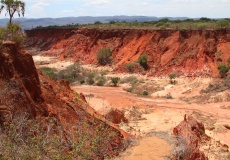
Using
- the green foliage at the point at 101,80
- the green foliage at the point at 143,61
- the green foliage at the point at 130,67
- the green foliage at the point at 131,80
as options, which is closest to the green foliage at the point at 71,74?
the green foliage at the point at 101,80

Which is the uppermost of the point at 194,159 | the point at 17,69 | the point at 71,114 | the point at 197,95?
the point at 17,69

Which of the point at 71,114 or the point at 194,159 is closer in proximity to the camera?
the point at 194,159

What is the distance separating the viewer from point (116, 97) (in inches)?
974

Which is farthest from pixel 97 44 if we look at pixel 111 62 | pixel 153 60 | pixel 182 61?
pixel 182 61

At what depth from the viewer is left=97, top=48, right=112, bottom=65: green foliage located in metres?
43.0

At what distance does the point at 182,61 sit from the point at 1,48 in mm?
29700

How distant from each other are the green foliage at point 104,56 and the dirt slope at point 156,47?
109 cm

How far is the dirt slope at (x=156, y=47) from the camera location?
35969 mm

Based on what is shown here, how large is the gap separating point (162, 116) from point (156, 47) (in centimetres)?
2281

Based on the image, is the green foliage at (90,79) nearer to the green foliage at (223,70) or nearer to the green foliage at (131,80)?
the green foliage at (131,80)

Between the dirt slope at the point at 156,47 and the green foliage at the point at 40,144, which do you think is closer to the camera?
the green foliage at the point at 40,144

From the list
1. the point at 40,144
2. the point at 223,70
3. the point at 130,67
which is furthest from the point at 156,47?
the point at 40,144

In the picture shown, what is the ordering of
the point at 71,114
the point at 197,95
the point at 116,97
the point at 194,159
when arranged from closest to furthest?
the point at 194,159, the point at 71,114, the point at 116,97, the point at 197,95

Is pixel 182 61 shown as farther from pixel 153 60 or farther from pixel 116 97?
pixel 116 97
